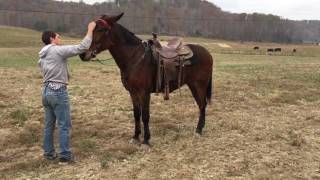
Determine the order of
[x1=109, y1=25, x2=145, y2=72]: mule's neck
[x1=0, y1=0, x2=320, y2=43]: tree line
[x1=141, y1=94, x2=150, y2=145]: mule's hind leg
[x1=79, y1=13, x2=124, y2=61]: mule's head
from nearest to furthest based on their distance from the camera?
[x1=79, y1=13, x2=124, y2=61]: mule's head < [x1=109, y1=25, x2=145, y2=72]: mule's neck < [x1=141, y1=94, x2=150, y2=145]: mule's hind leg < [x1=0, y1=0, x2=320, y2=43]: tree line

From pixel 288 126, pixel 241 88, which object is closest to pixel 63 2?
pixel 241 88

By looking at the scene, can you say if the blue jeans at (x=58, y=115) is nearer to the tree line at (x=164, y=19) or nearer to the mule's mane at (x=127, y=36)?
the mule's mane at (x=127, y=36)

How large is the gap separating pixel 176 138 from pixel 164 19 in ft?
333

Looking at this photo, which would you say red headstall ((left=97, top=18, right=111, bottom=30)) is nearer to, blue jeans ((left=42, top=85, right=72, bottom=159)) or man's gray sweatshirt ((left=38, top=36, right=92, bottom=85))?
man's gray sweatshirt ((left=38, top=36, right=92, bottom=85))

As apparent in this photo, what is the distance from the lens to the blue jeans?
245 inches

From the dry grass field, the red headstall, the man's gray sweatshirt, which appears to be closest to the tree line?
the dry grass field

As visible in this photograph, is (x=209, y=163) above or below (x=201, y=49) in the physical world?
below

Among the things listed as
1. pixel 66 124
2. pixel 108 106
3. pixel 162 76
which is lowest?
pixel 108 106

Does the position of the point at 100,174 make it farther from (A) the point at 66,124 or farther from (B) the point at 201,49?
(B) the point at 201,49

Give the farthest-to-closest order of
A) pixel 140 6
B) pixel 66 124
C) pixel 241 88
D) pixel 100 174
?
1. pixel 140 6
2. pixel 241 88
3. pixel 66 124
4. pixel 100 174

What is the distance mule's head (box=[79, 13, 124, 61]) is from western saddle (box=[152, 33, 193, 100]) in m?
1.03

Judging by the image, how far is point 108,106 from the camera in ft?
36.3

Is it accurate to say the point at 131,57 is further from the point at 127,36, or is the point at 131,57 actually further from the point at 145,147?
the point at 145,147

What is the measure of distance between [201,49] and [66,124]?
3289mm
